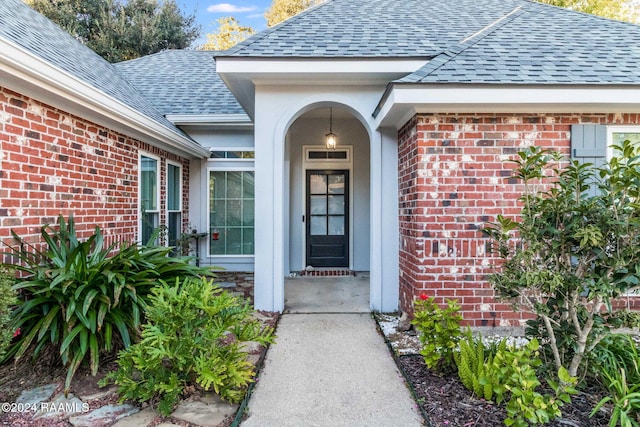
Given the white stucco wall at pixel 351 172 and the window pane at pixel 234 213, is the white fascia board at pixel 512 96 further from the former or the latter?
the window pane at pixel 234 213

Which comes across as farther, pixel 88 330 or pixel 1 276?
pixel 88 330

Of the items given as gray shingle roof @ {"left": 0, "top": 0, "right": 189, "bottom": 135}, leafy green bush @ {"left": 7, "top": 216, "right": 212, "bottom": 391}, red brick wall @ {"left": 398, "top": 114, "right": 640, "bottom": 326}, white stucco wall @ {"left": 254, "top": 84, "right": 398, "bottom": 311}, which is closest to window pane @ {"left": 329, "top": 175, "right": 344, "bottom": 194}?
Answer: white stucco wall @ {"left": 254, "top": 84, "right": 398, "bottom": 311}

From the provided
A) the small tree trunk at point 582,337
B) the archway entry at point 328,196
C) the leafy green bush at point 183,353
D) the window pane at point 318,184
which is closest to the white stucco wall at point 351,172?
the archway entry at point 328,196

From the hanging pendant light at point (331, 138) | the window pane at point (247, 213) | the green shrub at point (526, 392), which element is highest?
the hanging pendant light at point (331, 138)

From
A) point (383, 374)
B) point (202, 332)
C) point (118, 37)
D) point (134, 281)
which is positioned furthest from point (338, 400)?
point (118, 37)

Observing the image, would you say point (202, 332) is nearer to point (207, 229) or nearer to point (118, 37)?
point (207, 229)

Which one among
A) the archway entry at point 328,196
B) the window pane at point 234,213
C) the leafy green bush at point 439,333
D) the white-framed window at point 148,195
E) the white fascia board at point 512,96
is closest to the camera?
the leafy green bush at point 439,333

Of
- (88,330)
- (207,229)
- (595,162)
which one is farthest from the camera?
(207,229)

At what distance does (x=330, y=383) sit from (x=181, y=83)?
751 centimetres

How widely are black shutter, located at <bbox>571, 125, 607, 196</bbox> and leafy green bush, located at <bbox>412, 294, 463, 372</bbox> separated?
7.83 ft

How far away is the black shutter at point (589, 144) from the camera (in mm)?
3857

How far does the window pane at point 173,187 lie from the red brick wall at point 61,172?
3.49ft

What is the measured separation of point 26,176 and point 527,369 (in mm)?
4180

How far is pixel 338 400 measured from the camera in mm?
2648
